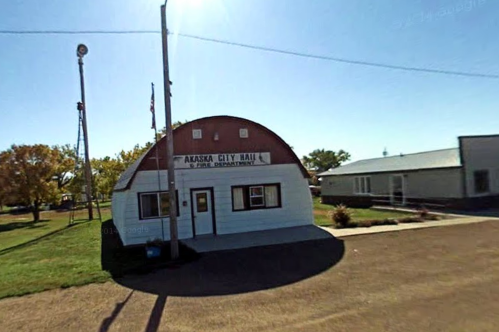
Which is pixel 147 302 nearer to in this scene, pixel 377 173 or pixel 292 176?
pixel 292 176

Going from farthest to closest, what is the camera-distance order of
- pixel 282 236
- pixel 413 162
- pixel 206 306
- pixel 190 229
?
pixel 413 162 < pixel 190 229 < pixel 282 236 < pixel 206 306

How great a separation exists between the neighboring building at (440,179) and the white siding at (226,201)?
10.1 meters

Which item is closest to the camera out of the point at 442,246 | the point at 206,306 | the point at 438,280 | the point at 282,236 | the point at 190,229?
the point at 206,306

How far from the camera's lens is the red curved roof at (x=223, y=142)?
1518cm

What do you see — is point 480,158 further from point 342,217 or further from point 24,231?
point 24,231

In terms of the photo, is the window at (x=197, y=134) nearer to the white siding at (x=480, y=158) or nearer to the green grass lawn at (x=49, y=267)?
the green grass lawn at (x=49, y=267)

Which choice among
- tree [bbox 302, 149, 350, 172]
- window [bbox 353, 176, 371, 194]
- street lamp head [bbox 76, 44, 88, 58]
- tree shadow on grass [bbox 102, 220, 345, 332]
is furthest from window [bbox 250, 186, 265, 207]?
tree [bbox 302, 149, 350, 172]

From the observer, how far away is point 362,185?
28.8 metres

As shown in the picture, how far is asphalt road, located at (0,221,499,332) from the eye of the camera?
19.2ft

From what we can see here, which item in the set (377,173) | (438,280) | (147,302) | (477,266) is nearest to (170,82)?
(147,302)

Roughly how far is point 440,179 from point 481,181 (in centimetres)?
237

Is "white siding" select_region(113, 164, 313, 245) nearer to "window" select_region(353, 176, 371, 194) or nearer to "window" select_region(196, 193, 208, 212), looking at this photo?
"window" select_region(196, 193, 208, 212)

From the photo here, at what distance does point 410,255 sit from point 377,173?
57.5ft

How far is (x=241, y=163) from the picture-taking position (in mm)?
16312
